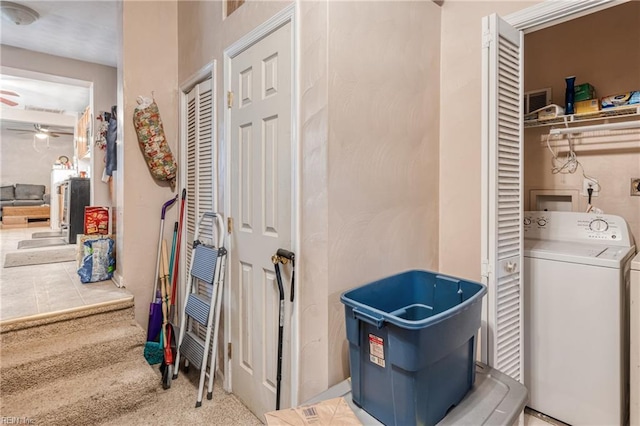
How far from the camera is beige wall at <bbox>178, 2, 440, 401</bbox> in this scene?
1.49 m

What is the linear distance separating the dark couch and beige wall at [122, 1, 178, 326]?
7.94 meters

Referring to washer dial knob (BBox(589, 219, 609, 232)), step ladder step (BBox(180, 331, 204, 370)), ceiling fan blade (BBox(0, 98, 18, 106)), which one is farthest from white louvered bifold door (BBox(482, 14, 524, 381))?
ceiling fan blade (BBox(0, 98, 18, 106))

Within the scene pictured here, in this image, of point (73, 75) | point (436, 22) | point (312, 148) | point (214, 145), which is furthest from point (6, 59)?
point (436, 22)

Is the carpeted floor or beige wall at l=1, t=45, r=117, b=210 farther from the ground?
beige wall at l=1, t=45, r=117, b=210

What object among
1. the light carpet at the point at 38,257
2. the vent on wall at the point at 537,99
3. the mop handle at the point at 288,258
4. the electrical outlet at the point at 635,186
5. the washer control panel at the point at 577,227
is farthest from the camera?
the light carpet at the point at 38,257

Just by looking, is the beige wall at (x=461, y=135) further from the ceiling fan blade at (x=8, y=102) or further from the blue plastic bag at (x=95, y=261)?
the ceiling fan blade at (x=8, y=102)

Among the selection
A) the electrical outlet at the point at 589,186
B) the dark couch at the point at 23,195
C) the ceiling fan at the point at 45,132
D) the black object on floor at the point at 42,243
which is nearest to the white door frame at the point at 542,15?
the electrical outlet at the point at 589,186

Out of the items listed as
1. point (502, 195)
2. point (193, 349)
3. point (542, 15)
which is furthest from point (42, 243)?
point (542, 15)

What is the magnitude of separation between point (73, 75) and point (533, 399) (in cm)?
560

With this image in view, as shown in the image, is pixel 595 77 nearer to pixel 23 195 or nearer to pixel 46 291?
pixel 46 291

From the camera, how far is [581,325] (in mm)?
1796

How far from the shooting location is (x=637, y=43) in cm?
217

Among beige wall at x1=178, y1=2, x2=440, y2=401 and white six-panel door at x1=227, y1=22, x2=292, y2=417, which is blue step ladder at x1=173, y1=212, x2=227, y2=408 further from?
beige wall at x1=178, y1=2, x2=440, y2=401

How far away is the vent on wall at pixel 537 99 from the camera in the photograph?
255 cm
